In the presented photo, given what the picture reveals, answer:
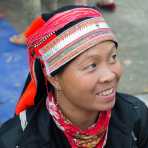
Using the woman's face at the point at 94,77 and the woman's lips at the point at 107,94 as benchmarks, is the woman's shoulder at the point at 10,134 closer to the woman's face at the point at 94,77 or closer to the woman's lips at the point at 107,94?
the woman's face at the point at 94,77

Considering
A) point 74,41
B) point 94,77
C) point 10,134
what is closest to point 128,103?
point 94,77

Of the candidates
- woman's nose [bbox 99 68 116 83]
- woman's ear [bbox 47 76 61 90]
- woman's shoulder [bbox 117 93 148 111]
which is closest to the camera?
woman's nose [bbox 99 68 116 83]

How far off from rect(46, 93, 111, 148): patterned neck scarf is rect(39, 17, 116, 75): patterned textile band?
0.78ft

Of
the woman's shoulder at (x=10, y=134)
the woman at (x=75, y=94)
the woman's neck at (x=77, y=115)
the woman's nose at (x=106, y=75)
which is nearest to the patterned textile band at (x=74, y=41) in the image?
the woman at (x=75, y=94)

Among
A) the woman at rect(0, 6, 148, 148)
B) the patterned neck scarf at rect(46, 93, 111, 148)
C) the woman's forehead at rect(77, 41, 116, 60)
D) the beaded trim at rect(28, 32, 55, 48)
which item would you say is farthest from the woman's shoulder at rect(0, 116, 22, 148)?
the woman's forehead at rect(77, 41, 116, 60)

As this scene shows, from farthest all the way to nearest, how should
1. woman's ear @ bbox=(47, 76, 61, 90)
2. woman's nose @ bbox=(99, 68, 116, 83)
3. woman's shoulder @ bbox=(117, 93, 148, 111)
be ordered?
woman's shoulder @ bbox=(117, 93, 148, 111) < woman's ear @ bbox=(47, 76, 61, 90) < woman's nose @ bbox=(99, 68, 116, 83)

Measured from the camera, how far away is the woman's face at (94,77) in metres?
2.30

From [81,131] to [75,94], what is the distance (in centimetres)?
24

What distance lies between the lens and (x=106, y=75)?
2.30 m

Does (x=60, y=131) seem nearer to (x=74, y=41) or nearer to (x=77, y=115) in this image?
(x=77, y=115)

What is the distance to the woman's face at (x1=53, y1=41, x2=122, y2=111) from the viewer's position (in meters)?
2.30

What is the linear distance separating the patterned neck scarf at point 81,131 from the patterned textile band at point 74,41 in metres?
0.24

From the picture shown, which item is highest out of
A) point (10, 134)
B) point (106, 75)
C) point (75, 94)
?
point (106, 75)

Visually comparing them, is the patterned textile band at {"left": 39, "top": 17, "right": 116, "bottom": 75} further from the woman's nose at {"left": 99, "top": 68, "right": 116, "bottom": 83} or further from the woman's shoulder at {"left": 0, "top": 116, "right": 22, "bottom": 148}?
the woman's shoulder at {"left": 0, "top": 116, "right": 22, "bottom": 148}
